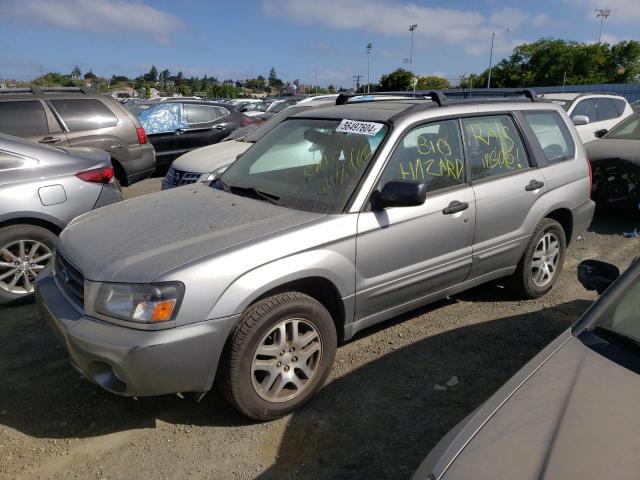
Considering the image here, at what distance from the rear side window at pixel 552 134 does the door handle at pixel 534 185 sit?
1.13ft

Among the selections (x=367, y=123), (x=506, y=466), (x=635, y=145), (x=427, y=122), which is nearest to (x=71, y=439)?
(x=506, y=466)

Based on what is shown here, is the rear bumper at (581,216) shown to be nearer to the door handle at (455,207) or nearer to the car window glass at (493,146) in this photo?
the car window glass at (493,146)

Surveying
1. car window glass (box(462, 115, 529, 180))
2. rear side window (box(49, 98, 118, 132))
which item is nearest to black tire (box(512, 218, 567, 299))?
car window glass (box(462, 115, 529, 180))

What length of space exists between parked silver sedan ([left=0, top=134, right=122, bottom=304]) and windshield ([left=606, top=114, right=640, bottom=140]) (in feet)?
23.4

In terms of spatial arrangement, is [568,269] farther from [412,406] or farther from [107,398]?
[107,398]

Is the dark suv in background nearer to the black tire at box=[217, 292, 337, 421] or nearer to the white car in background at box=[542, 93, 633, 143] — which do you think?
the black tire at box=[217, 292, 337, 421]

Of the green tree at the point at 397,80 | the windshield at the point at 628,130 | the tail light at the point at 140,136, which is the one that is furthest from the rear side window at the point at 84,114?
the green tree at the point at 397,80

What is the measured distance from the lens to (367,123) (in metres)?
3.52

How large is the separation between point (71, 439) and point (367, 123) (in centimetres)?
266

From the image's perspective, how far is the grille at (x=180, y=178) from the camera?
252 inches

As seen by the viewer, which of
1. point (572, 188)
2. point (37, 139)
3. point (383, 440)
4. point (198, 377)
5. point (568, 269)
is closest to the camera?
point (198, 377)

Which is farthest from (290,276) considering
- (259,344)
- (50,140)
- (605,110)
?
(605,110)

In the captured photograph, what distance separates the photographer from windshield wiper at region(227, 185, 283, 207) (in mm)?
3337

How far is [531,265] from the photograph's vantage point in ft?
14.4
